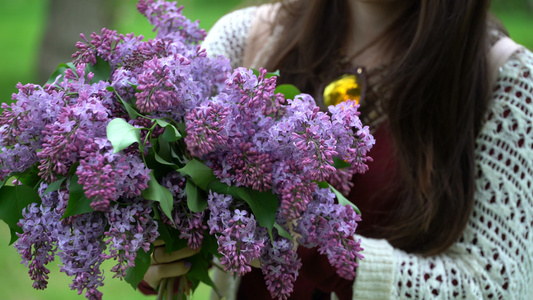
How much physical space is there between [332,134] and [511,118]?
74cm

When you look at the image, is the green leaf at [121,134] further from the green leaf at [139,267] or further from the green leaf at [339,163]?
the green leaf at [339,163]

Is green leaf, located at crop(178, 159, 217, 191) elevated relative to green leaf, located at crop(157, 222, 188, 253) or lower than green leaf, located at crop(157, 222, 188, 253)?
elevated

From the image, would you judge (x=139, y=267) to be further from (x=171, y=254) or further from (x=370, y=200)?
(x=370, y=200)

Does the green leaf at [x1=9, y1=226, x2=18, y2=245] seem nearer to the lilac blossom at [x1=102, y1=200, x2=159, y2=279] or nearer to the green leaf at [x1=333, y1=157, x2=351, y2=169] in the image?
the lilac blossom at [x1=102, y1=200, x2=159, y2=279]

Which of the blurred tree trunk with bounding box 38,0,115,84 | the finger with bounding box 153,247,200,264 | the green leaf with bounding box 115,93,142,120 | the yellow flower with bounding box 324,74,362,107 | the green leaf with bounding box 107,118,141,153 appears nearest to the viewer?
the green leaf with bounding box 107,118,141,153

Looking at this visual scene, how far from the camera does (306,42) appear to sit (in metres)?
1.63

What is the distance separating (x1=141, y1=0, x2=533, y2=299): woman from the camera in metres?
1.42

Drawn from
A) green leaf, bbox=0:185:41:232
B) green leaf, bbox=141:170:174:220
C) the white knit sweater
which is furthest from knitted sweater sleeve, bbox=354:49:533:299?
green leaf, bbox=0:185:41:232

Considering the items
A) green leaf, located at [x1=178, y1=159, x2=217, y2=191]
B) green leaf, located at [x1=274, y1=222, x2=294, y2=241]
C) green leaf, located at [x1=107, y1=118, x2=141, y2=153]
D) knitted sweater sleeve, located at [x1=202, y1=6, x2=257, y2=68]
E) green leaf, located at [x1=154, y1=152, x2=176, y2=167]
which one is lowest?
knitted sweater sleeve, located at [x1=202, y1=6, x2=257, y2=68]

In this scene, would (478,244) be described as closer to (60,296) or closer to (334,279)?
(334,279)

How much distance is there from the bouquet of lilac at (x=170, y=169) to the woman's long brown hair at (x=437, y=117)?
1.86ft

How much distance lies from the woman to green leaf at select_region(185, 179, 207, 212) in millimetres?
479

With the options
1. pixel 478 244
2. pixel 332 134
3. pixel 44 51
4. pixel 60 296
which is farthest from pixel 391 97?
pixel 44 51

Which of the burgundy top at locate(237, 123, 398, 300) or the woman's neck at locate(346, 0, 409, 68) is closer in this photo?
the burgundy top at locate(237, 123, 398, 300)
